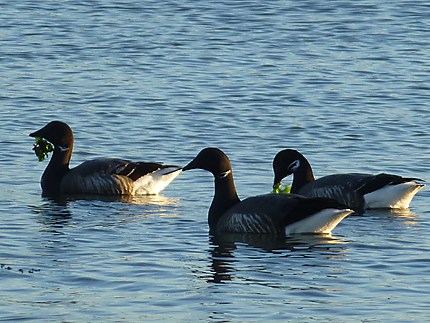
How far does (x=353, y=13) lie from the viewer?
40.5m

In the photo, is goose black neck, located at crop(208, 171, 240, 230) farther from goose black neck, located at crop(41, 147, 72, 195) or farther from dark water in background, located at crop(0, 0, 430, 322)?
goose black neck, located at crop(41, 147, 72, 195)

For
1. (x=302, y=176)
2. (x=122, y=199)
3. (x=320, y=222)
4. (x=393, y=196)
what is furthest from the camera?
(x=122, y=199)

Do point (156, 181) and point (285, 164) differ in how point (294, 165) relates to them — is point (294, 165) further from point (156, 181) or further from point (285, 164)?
point (156, 181)

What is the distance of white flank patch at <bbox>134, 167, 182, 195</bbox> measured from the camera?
21.5 metres

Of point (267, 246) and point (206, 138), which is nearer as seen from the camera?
point (267, 246)

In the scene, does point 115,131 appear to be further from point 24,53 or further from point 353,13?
point 353,13

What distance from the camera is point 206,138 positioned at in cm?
2519

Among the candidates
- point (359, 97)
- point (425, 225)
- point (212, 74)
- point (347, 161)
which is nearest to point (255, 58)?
point (212, 74)

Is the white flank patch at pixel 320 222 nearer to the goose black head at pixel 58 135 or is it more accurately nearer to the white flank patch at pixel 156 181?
the white flank patch at pixel 156 181

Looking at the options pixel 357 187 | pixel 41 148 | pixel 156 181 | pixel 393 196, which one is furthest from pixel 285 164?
pixel 41 148

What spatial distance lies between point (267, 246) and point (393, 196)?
10.5ft

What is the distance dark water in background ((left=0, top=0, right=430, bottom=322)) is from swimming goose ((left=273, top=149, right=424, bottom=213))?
275mm

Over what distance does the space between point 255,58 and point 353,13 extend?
775 centimetres

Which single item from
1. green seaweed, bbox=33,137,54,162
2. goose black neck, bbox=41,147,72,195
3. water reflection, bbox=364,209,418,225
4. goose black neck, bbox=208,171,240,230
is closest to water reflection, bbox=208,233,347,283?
goose black neck, bbox=208,171,240,230
